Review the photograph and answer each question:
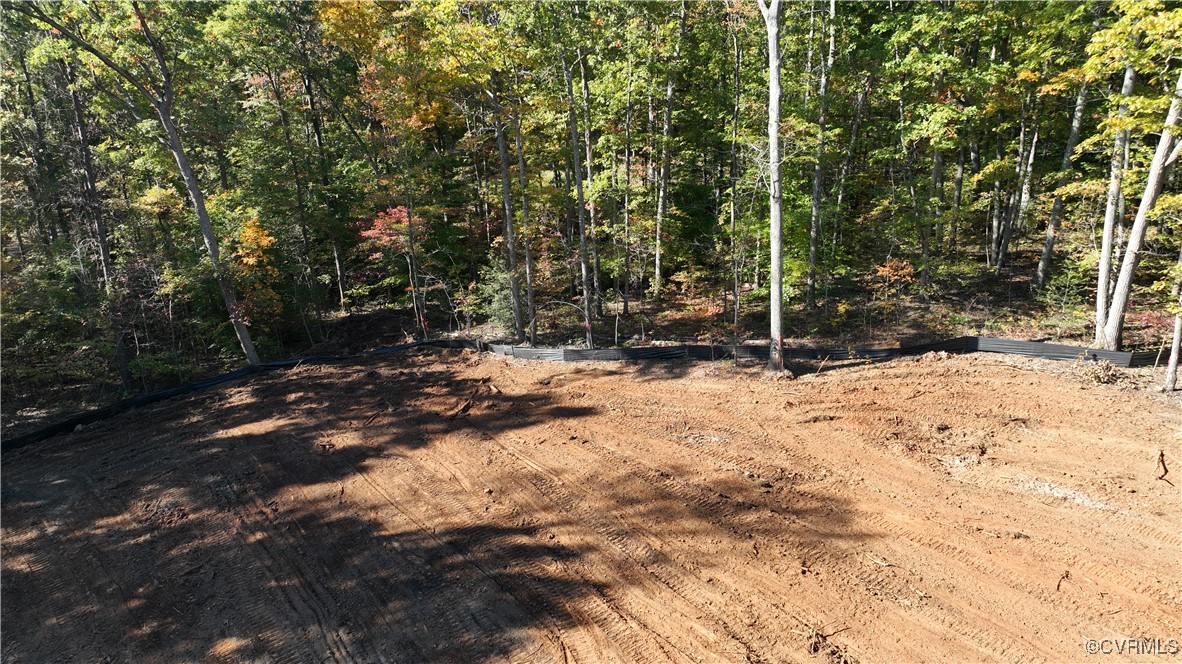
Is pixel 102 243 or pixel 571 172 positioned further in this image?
pixel 571 172

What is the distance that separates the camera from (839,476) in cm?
729

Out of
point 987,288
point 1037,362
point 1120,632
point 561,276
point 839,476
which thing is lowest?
point 1120,632

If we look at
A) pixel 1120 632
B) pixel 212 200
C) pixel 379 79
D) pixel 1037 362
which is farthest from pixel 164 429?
pixel 1037 362

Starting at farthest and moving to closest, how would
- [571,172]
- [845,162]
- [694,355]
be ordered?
[571,172] < [845,162] < [694,355]

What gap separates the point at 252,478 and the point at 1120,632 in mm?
10981

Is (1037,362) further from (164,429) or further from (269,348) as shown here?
(269,348)

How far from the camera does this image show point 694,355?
12.1 metres

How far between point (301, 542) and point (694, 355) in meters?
8.55

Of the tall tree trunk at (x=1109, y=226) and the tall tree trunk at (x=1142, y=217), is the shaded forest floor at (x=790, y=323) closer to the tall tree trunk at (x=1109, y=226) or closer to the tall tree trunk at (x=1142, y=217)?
the tall tree trunk at (x=1109, y=226)

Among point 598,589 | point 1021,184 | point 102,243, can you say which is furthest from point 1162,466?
point 102,243

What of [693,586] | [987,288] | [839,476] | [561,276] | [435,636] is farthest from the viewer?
[561,276]

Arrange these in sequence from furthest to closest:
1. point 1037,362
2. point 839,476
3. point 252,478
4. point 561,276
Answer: point 561,276 < point 1037,362 < point 252,478 < point 839,476

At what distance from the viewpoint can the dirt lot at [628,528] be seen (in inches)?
199

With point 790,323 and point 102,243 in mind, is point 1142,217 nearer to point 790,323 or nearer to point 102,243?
point 790,323
